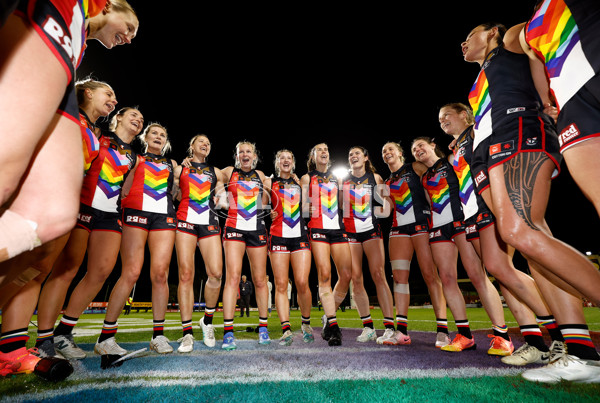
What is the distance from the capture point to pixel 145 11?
880cm

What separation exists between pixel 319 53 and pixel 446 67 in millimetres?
5244

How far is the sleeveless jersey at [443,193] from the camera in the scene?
4.16m

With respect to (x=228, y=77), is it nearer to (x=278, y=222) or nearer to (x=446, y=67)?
(x=446, y=67)

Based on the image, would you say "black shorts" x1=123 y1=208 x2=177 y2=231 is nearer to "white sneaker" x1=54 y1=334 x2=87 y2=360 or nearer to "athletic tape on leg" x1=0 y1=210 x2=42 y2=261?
"white sneaker" x1=54 y1=334 x2=87 y2=360

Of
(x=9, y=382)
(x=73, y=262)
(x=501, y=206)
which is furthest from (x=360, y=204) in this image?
(x=9, y=382)

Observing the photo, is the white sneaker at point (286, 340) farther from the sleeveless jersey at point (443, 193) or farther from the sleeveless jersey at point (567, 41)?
the sleeveless jersey at point (567, 41)

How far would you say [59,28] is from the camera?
116cm

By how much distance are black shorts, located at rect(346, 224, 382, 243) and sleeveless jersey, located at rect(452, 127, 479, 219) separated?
1.66 m

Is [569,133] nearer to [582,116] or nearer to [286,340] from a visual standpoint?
[582,116]

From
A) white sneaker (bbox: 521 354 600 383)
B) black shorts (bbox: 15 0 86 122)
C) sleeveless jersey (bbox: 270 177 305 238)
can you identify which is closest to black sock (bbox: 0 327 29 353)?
black shorts (bbox: 15 0 86 122)

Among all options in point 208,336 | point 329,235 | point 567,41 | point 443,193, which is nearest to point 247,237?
point 329,235

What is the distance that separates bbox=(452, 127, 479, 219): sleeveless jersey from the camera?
11.5 feet

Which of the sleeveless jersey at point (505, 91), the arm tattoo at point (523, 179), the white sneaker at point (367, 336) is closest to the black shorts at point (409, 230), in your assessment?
the white sneaker at point (367, 336)

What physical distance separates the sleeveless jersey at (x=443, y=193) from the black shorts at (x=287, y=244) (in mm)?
2101
